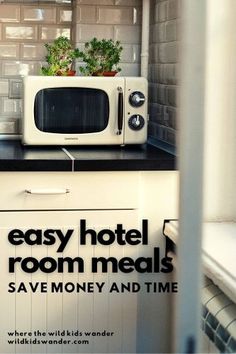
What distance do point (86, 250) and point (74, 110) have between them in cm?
57

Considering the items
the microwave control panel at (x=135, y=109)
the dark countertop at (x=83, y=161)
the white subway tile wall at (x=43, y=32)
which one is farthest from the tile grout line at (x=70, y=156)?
the white subway tile wall at (x=43, y=32)

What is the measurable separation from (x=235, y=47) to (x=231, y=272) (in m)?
0.80

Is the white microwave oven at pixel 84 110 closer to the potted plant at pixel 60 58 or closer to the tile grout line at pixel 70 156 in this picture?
the tile grout line at pixel 70 156

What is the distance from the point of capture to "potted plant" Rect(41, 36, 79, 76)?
9.58 feet

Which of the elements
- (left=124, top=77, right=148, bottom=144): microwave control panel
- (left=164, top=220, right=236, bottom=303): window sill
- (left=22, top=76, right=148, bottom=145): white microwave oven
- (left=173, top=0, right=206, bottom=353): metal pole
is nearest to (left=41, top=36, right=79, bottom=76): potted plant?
(left=22, top=76, right=148, bottom=145): white microwave oven

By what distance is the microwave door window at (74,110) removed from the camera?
2734 mm

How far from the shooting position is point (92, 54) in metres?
2.98

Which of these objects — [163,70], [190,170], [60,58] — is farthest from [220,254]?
[190,170]

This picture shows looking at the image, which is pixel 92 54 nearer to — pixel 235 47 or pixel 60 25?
pixel 60 25

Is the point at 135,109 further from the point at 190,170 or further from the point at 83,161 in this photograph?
the point at 190,170

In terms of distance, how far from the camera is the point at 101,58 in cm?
298

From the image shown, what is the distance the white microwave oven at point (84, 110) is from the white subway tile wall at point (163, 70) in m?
0.17

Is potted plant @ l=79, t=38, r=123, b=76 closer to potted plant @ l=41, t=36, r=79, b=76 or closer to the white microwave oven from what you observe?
potted plant @ l=41, t=36, r=79, b=76

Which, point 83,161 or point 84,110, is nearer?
point 83,161
